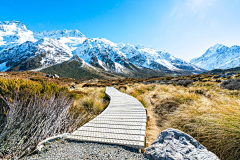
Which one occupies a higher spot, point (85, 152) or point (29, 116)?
point (29, 116)

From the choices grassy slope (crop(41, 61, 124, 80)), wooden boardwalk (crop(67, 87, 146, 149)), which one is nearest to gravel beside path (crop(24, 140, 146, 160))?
wooden boardwalk (crop(67, 87, 146, 149))

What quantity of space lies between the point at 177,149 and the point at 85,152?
5.35 ft

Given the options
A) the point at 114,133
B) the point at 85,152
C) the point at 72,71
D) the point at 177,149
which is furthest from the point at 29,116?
the point at 72,71

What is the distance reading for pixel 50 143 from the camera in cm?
225

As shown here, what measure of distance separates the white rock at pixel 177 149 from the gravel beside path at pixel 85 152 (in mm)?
272

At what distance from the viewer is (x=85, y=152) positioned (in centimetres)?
202

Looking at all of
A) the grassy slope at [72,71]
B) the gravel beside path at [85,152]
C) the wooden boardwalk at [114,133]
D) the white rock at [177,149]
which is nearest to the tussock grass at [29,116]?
the gravel beside path at [85,152]

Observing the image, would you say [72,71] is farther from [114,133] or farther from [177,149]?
[177,149]

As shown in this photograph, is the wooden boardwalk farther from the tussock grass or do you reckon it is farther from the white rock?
the tussock grass

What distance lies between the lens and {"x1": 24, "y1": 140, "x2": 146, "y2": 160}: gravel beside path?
188cm

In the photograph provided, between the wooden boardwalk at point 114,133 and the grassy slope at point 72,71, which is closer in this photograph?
the wooden boardwalk at point 114,133

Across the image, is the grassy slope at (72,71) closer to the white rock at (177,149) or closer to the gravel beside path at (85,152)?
the gravel beside path at (85,152)

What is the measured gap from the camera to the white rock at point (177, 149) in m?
1.82

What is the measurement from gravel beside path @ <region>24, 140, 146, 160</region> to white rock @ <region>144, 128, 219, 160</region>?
10.7 inches
